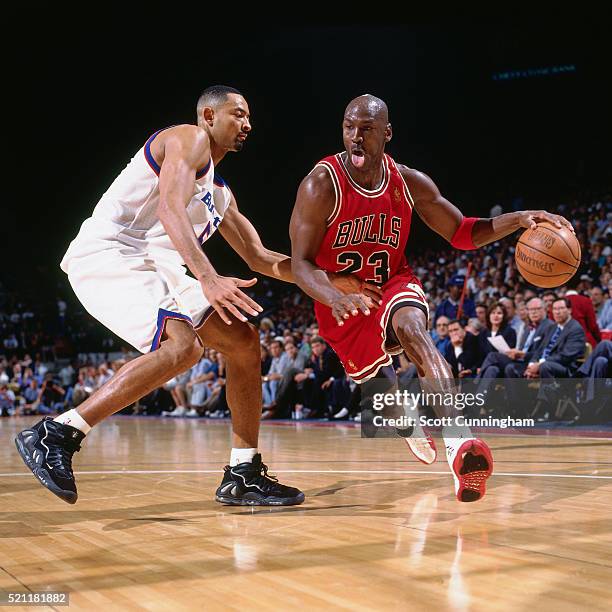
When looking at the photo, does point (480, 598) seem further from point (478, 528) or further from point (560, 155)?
point (560, 155)

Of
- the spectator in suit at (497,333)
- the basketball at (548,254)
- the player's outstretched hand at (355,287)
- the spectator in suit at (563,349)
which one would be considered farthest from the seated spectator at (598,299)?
the player's outstretched hand at (355,287)

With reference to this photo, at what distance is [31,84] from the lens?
65.7 ft

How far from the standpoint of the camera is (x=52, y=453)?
2.86 meters

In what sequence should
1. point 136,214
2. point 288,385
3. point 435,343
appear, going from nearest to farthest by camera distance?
point 136,214, point 435,343, point 288,385

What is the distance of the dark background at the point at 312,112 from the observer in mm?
20031

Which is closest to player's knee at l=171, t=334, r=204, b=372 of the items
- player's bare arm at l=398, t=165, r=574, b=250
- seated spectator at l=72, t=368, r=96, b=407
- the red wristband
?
player's bare arm at l=398, t=165, r=574, b=250

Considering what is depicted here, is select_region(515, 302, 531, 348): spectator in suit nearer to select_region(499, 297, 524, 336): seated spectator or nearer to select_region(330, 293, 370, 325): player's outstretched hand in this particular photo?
select_region(499, 297, 524, 336): seated spectator

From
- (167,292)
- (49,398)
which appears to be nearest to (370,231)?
(167,292)

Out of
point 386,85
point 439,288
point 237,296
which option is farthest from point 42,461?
point 386,85

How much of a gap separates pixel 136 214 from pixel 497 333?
5.98 metres

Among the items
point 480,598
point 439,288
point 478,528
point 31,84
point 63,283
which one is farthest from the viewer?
point 63,283

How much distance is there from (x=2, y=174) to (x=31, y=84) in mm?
3763

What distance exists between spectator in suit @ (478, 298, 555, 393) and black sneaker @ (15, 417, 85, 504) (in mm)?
5784

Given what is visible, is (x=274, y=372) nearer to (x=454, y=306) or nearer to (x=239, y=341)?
(x=454, y=306)
